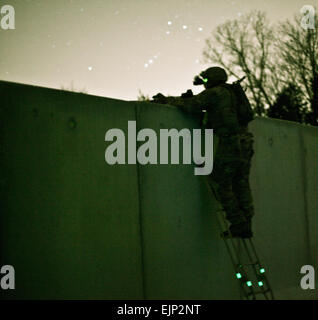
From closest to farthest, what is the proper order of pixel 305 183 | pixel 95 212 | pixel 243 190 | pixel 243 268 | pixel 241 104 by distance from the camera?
pixel 95 212
pixel 243 268
pixel 243 190
pixel 241 104
pixel 305 183

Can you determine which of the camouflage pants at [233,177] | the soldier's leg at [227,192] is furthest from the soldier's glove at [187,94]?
the soldier's leg at [227,192]

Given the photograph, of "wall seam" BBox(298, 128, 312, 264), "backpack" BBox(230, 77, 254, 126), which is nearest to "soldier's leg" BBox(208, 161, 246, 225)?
"backpack" BBox(230, 77, 254, 126)

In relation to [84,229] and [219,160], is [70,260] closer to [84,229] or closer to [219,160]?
[84,229]

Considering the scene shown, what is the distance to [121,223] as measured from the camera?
157 inches

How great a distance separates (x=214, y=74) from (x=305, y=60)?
22006 millimetres

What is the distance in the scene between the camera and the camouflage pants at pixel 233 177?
457cm

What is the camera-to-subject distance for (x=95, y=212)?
379cm

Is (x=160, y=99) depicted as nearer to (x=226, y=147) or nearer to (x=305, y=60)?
(x=226, y=147)

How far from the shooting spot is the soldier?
4.59m

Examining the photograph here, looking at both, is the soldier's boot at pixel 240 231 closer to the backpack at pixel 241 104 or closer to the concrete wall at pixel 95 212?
the concrete wall at pixel 95 212

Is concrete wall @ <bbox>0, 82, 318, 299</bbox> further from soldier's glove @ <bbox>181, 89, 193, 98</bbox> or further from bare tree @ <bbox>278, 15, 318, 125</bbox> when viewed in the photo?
bare tree @ <bbox>278, 15, 318, 125</bbox>

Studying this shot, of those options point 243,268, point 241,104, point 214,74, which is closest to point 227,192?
point 243,268

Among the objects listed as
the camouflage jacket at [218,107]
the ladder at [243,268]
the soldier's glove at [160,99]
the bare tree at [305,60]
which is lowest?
the ladder at [243,268]
